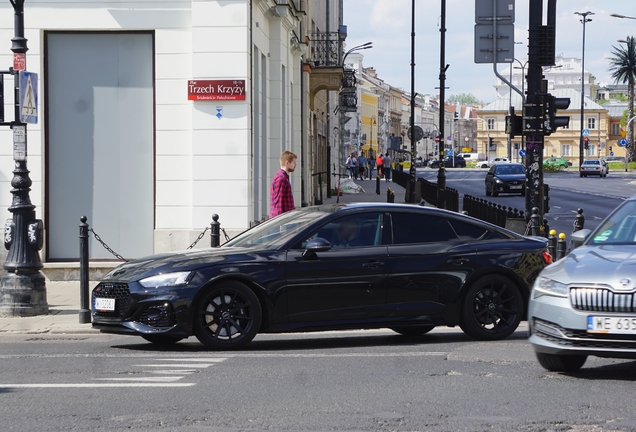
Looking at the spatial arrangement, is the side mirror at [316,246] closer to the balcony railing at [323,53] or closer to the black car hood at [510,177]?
the balcony railing at [323,53]

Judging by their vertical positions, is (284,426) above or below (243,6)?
below

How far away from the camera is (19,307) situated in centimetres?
1302

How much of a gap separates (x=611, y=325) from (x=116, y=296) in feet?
15.1

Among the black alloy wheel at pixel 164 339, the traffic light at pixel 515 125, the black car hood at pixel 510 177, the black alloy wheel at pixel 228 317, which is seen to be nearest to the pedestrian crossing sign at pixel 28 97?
the black alloy wheel at pixel 164 339

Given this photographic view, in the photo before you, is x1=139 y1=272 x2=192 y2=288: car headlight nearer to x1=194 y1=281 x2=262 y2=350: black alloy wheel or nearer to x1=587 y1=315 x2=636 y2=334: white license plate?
x1=194 y1=281 x2=262 y2=350: black alloy wheel

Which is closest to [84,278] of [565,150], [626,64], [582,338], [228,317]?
[228,317]

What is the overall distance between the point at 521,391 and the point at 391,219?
11.1 feet

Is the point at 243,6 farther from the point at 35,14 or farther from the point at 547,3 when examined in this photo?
the point at 547,3

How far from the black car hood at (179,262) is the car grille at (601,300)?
3369 millimetres

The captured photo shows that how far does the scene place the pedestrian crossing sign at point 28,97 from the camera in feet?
43.5

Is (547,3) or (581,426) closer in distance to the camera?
(581,426)

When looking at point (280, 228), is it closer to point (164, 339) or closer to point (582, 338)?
point (164, 339)

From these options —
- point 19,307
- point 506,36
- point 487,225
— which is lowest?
point 19,307

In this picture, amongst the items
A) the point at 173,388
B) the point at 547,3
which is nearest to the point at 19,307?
the point at 173,388
